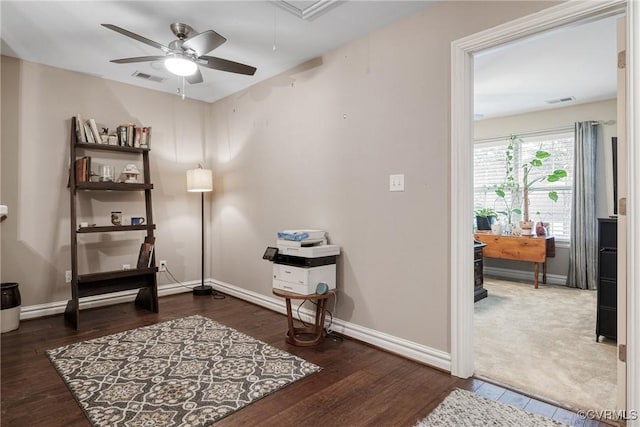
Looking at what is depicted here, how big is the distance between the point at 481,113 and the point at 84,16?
16.4ft

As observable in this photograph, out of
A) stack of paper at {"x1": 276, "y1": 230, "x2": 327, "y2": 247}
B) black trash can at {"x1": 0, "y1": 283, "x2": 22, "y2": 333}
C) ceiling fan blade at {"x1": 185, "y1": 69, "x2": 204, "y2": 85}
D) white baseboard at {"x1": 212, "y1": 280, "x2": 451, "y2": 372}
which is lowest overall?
white baseboard at {"x1": 212, "y1": 280, "x2": 451, "y2": 372}

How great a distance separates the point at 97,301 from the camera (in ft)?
12.3

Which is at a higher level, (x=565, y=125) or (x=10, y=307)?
(x=565, y=125)

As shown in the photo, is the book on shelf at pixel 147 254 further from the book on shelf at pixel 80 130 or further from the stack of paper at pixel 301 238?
the stack of paper at pixel 301 238

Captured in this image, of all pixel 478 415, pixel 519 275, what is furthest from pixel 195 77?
pixel 519 275

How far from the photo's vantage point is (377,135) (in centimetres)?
269

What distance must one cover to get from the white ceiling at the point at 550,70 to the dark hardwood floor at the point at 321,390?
7.21 feet

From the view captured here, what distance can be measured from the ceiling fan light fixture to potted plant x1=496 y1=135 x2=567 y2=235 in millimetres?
→ 4591

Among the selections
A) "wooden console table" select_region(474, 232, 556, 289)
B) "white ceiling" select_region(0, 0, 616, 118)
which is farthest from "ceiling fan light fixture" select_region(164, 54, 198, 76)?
"wooden console table" select_region(474, 232, 556, 289)

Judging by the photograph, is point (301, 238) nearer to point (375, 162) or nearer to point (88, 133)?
point (375, 162)

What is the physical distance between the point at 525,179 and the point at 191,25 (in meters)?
4.91

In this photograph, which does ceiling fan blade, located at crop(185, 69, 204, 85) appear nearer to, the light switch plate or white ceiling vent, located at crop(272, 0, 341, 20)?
white ceiling vent, located at crop(272, 0, 341, 20)

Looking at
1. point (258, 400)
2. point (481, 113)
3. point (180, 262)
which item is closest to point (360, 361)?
point (258, 400)

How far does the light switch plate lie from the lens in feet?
8.35
